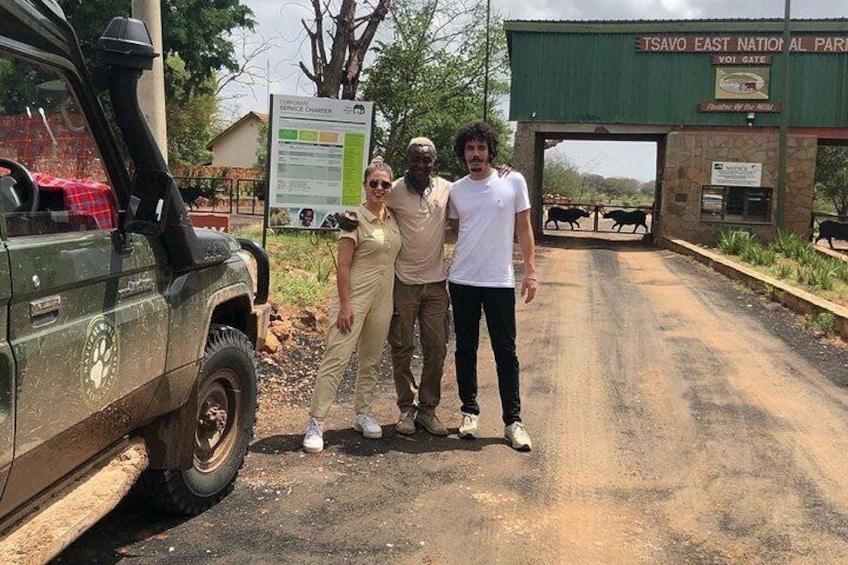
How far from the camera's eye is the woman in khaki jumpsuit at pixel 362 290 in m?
4.54

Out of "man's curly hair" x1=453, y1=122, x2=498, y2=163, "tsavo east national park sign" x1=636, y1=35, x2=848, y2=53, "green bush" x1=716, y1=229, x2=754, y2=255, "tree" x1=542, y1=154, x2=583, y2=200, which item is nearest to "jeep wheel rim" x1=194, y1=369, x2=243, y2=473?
"man's curly hair" x1=453, y1=122, x2=498, y2=163

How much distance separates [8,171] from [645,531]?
3.10 m

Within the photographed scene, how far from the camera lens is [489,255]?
4691mm

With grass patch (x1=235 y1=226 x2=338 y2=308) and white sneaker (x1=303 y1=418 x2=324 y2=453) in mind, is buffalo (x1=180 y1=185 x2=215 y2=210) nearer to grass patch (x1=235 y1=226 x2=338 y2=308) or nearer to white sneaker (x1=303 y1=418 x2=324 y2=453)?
grass patch (x1=235 y1=226 x2=338 y2=308)

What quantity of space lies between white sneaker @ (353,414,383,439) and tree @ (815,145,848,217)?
3401 cm

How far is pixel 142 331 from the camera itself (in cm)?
293

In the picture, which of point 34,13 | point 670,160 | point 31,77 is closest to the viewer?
point 34,13

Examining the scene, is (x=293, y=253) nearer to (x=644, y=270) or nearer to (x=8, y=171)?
(x=644, y=270)

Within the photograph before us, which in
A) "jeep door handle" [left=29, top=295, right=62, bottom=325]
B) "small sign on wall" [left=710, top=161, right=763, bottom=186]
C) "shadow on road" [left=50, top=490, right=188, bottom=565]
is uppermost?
"small sign on wall" [left=710, top=161, right=763, bottom=186]

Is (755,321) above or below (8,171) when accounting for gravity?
below

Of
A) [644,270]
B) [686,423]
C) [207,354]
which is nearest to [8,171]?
[207,354]

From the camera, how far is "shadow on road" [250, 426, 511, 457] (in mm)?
4691

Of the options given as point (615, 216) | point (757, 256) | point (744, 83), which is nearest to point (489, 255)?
point (757, 256)

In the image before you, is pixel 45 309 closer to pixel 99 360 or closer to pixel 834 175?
pixel 99 360
